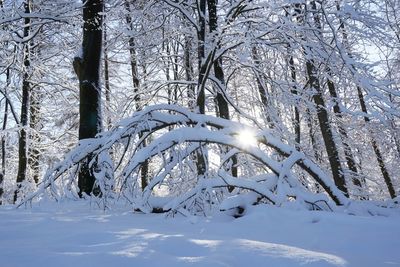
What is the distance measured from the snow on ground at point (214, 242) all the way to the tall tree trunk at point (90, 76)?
3106 mm

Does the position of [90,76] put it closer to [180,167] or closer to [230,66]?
[180,167]

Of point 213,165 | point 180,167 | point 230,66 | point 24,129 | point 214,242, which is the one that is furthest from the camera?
point 24,129

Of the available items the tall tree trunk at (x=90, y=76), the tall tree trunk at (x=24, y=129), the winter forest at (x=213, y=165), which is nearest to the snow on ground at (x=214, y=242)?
the winter forest at (x=213, y=165)

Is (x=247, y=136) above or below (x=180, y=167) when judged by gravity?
above

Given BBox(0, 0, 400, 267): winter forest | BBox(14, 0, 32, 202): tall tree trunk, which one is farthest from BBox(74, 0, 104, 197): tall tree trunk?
BBox(14, 0, 32, 202): tall tree trunk

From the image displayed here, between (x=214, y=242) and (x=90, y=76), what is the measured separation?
4821mm

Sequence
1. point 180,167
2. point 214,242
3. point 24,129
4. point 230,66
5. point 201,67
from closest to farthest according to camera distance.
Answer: point 214,242 < point 180,167 < point 201,67 < point 230,66 < point 24,129

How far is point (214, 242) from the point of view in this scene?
2.30 meters

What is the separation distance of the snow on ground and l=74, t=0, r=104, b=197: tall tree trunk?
3106mm

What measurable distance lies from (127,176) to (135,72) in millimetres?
10116

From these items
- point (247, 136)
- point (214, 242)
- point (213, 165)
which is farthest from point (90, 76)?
point (214, 242)

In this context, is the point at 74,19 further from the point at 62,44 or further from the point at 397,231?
the point at 397,231

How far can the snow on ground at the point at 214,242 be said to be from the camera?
6.17ft

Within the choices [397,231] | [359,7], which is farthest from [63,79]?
[397,231]
